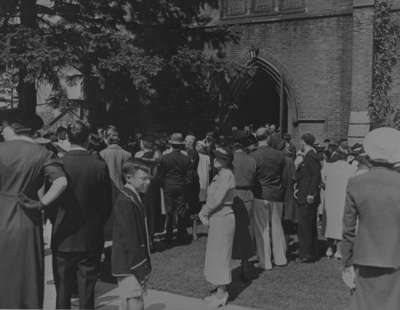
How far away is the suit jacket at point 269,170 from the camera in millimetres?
8102

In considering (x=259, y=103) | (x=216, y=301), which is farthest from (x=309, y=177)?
(x=259, y=103)

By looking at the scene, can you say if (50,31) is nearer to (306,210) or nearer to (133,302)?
(306,210)

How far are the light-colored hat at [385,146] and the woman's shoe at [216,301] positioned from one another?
2.93m

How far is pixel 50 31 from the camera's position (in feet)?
41.2

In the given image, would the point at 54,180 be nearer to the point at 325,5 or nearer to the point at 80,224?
the point at 80,224

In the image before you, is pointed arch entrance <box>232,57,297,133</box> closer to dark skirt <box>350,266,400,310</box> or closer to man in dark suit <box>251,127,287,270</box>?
man in dark suit <box>251,127,287,270</box>

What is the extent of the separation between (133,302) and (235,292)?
2.56m

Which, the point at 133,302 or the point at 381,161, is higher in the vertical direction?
the point at 381,161

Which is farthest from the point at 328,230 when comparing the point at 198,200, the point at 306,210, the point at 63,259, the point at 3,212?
the point at 3,212

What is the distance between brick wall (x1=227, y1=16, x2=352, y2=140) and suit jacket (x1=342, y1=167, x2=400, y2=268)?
44.7 ft

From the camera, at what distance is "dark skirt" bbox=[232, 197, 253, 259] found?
7034mm

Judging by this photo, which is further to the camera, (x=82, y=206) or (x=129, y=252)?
(x=82, y=206)

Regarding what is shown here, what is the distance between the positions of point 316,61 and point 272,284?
11.8 metres

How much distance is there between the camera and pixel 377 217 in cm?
390
